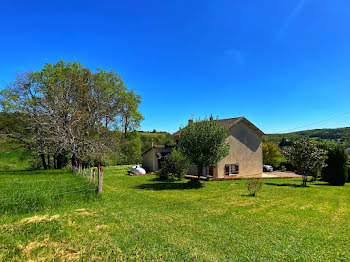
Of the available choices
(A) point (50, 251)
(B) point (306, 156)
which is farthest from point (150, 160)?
(A) point (50, 251)

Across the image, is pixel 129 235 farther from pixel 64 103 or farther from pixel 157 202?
pixel 64 103

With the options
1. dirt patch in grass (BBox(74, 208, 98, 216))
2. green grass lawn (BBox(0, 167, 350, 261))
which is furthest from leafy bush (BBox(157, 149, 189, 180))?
dirt patch in grass (BBox(74, 208, 98, 216))

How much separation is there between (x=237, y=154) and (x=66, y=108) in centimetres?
2140

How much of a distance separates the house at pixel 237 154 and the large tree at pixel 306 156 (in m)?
7.02

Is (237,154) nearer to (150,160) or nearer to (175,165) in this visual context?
(175,165)

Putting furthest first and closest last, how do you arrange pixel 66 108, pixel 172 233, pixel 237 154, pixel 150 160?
pixel 150 160 < pixel 237 154 < pixel 66 108 < pixel 172 233

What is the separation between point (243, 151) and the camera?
2544 cm

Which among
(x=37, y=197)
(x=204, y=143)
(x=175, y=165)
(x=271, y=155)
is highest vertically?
(x=204, y=143)

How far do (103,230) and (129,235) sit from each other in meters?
0.98

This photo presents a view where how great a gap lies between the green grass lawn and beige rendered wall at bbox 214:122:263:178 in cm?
1455

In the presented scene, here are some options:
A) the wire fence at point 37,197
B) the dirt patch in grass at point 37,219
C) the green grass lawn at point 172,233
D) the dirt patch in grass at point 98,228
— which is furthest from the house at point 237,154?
the dirt patch in grass at point 37,219

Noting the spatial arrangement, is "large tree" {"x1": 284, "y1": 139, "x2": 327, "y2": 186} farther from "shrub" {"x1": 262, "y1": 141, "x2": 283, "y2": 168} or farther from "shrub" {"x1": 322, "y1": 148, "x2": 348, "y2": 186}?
"shrub" {"x1": 262, "y1": 141, "x2": 283, "y2": 168}

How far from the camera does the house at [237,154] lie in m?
23.5

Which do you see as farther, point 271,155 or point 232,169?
point 271,155
